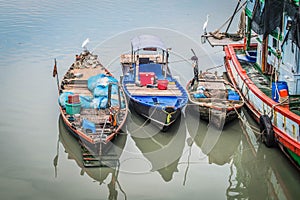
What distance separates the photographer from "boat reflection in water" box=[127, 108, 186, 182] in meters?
13.3

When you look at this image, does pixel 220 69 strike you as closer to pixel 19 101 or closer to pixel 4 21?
pixel 19 101

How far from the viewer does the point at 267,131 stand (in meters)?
13.3

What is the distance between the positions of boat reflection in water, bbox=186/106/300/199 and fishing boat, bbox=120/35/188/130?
37.3 inches

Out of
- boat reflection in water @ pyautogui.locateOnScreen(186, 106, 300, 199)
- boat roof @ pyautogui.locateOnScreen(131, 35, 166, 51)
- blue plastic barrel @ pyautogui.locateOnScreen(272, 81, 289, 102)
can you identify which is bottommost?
boat reflection in water @ pyautogui.locateOnScreen(186, 106, 300, 199)

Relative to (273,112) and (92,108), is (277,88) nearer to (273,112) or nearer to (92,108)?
(273,112)

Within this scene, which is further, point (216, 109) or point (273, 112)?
point (216, 109)

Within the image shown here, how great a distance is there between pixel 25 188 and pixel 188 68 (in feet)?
35.3

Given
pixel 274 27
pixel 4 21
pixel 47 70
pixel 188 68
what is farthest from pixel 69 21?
pixel 274 27

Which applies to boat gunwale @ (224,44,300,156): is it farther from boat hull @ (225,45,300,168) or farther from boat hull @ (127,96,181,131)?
boat hull @ (127,96,181,131)

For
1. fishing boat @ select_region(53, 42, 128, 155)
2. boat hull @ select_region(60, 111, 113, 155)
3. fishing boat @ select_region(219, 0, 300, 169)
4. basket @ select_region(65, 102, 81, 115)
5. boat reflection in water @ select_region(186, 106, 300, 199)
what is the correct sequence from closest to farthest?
boat reflection in water @ select_region(186, 106, 300, 199), boat hull @ select_region(60, 111, 113, 155), fishing boat @ select_region(219, 0, 300, 169), fishing boat @ select_region(53, 42, 128, 155), basket @ select_region(65, 102, 81, 115)

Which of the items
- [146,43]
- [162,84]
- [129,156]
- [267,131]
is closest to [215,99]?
[162,84]

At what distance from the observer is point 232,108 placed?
1477 centimetres

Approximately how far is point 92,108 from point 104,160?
2473 mm

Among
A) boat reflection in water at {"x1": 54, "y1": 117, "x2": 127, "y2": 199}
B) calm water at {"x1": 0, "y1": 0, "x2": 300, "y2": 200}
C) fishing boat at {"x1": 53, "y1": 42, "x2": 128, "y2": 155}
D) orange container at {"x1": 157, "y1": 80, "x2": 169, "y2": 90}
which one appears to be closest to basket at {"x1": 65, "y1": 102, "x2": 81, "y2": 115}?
fishing boat at {"x1": 53, "y1": 42, "x2": 128, "y2": 155}
